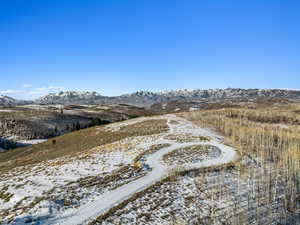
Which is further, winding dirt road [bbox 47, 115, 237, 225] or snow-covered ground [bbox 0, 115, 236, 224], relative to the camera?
snow-covered ground [bbox 0, 115, 236, 224]

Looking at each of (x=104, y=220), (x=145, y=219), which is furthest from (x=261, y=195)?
(x=104, y=220)

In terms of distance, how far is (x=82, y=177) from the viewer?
1878cm

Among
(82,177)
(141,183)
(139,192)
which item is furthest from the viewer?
(82,177)

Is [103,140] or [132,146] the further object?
[103,140]

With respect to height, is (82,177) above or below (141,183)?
below

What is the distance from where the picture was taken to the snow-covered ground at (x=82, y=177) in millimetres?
13086

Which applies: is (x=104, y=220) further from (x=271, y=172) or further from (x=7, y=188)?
(x=271, y=172)

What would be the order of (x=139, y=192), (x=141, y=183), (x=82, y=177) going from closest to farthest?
(x=139, y=192) → (x=141, y=183) → (x=82, y=177)

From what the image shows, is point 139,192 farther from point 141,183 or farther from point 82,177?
point 82,177

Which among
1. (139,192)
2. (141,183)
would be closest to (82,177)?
(141,183)

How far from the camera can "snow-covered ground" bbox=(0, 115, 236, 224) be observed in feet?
42.9

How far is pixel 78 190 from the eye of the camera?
16078 mm

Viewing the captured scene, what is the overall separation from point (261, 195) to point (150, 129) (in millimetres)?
25884

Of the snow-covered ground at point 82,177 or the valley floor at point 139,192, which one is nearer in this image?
the valley floor at point 139,192
